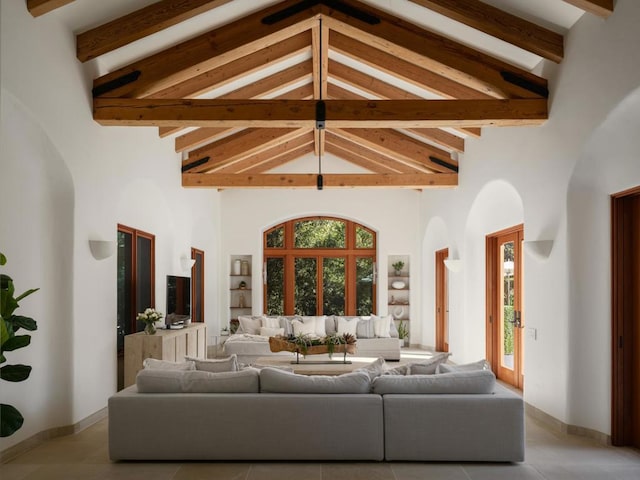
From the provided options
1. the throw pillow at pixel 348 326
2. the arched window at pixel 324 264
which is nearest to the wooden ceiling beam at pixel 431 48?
the throw pillow at pixel 348 326

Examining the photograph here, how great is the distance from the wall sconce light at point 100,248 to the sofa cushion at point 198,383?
165cm

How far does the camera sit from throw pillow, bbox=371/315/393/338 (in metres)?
10.6

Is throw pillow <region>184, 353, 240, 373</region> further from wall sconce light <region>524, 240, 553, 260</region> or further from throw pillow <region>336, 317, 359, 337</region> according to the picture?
throw pillow <region>336, 317, 359, 337</region>

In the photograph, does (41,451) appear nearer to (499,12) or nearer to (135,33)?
(135,33)

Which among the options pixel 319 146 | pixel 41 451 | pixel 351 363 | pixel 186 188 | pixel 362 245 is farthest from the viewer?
pixel 362 245

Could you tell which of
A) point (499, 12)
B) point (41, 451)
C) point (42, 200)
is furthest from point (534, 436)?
point (42, 200)

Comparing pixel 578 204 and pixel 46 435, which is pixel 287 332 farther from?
pixel 578 204

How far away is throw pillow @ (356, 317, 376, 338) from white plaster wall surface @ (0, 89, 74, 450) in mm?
5871

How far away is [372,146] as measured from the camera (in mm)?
10297

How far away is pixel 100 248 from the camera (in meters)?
5.94

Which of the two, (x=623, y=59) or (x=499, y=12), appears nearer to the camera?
(x=623, y=59)

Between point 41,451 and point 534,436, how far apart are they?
4.09 m

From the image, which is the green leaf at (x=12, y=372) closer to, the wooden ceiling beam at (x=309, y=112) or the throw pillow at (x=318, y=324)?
the wooden ceiling beam at (x=309, y=112)

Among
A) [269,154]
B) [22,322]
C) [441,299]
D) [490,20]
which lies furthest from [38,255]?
[441,299]
